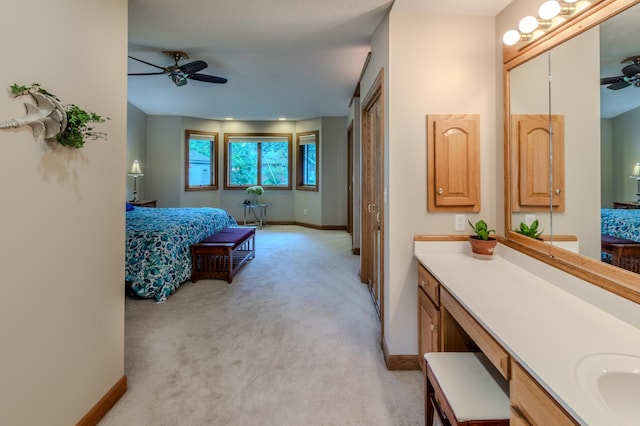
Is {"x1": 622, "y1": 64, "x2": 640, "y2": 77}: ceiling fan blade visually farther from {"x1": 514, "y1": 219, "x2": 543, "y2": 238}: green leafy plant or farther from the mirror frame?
{"x1": 514, "y1": 219, "x2": 543, "y2": 238}: green leafy plant

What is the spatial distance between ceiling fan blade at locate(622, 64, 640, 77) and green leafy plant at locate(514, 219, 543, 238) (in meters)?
0.78

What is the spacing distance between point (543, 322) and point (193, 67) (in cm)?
368

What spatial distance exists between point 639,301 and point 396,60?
1745 millimetres

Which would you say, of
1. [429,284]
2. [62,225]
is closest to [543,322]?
[429,284]

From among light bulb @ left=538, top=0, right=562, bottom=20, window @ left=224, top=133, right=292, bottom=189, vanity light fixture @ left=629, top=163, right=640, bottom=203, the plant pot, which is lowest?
the plant pot

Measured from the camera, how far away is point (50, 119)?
130 cm

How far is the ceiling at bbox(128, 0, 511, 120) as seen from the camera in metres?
2.26

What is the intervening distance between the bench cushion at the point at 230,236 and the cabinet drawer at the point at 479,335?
2.95 m

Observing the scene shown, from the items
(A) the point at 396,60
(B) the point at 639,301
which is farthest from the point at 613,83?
(A) the point at 396,60

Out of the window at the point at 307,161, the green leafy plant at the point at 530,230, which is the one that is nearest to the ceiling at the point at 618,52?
the green leafy plant at the point at 530,230

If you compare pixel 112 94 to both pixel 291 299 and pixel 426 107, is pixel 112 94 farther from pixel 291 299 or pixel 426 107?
pixel 291 299

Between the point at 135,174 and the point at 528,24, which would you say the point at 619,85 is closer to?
the point at 528,24

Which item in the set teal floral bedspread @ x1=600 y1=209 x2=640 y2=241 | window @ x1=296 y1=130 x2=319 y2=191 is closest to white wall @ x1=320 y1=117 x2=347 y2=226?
window @ x1=296 y1=130 x2=319 y2=191

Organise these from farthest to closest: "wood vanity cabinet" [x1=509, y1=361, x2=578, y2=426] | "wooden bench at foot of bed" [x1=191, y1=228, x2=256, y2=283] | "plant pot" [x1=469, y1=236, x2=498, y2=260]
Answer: "wooden bench at foot of bed" [x1=191, y1=228, x2=256, y2=283] < "plant pot" [x1=469, y1=236, x2=498, y2=260] < "wood vanity cabinet" [x1=509, y1=361, x2=578, y2=426]
